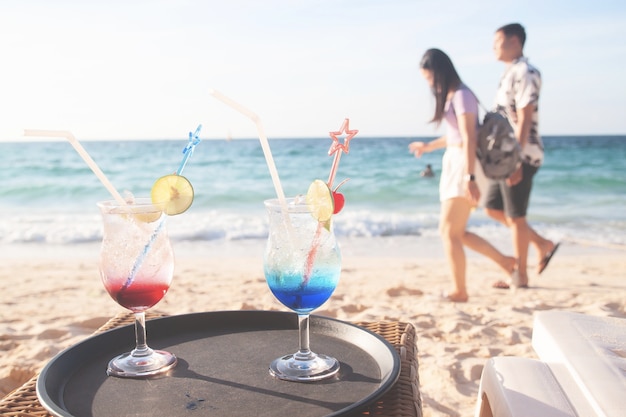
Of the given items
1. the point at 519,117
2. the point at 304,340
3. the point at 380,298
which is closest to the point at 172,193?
the point at 304,340

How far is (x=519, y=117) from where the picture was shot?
4.02m

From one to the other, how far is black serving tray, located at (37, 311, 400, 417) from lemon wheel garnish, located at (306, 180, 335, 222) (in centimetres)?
36

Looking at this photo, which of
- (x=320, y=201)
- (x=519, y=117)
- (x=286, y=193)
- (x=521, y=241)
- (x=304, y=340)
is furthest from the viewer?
(x=286, y=193)

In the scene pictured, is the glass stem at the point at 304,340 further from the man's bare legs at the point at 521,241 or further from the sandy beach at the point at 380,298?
the man's bare legs at the point at 521,241

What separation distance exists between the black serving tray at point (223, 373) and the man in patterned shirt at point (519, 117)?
2.88m

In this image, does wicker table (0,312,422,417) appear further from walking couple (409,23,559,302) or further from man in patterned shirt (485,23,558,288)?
man in patterned shirt (485,23,558,288)

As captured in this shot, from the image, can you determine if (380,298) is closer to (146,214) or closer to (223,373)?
(223,373)

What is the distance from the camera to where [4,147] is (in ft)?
92.7

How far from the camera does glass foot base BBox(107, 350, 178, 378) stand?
131cm

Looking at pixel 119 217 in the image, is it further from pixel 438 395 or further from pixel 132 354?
pixel 438 395

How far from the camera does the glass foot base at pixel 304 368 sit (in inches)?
50.0

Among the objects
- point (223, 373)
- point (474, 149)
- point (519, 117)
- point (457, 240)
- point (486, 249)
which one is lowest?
point (486, 249)

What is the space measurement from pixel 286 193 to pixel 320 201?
1276cm

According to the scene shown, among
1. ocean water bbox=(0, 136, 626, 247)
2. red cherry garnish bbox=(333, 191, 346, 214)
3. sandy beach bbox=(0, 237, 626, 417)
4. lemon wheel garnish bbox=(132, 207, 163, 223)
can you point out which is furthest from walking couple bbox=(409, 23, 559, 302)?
ocean water bbox=(0, 136, 626, 247)
